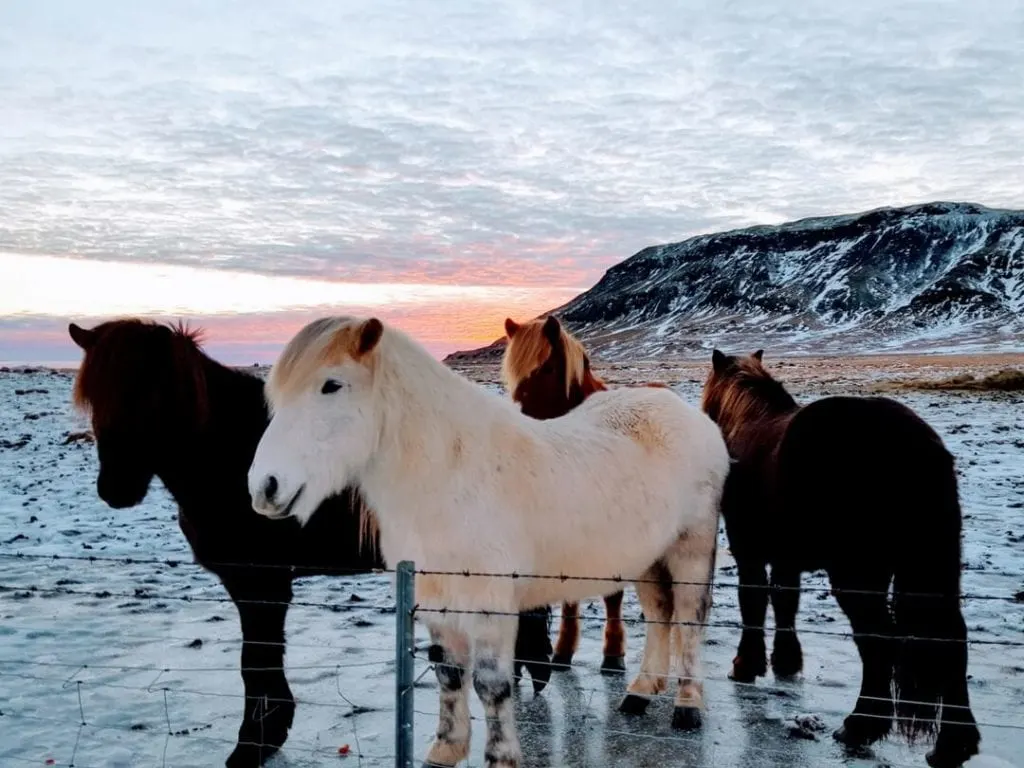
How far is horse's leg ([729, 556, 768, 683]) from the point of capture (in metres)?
4.87

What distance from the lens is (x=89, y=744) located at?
402 centimetres

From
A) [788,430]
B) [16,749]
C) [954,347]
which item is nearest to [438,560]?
[788,430]

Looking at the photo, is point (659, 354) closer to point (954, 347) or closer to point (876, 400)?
point (954, 347)

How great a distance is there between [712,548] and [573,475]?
1220 mm

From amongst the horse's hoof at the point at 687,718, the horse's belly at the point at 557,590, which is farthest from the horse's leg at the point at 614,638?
the horse's belly at the point at 557,590

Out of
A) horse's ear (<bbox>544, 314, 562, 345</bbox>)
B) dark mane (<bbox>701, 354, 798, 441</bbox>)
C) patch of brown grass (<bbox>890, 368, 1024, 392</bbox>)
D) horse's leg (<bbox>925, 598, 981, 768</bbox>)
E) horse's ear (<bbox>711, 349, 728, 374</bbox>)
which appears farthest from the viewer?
patch of brown grass (<bbox>890, 368, 1024, 392</bbox>)

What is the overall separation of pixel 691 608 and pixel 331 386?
244 cm

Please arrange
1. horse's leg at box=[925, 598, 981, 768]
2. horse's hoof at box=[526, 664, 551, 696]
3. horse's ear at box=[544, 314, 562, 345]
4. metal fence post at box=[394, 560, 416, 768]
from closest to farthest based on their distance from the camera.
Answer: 1. metal fence post at box=[394, 560, 416, 768]
2. horse's leg at box=[925, 598, 981, 768]
3. horse's hoof at box=[526, 664, 551, 696]
4. horse's ear at box=[544, 314, 562, 345]

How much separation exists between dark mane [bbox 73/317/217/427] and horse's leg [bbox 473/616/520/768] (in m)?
1.88

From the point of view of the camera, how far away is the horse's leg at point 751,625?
4867mm

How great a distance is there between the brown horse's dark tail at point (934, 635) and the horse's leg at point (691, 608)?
0.98 metres

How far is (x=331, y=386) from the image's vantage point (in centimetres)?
313

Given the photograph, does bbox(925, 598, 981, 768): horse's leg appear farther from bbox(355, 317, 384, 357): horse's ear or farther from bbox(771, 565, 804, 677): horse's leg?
bbox(355, 317, 384, 357): horse's ear

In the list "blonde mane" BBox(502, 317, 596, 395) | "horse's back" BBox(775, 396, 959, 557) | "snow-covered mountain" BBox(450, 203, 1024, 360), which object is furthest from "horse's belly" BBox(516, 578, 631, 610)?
"snow-covered mountain" BBox(450, 203, 1024, 360)
